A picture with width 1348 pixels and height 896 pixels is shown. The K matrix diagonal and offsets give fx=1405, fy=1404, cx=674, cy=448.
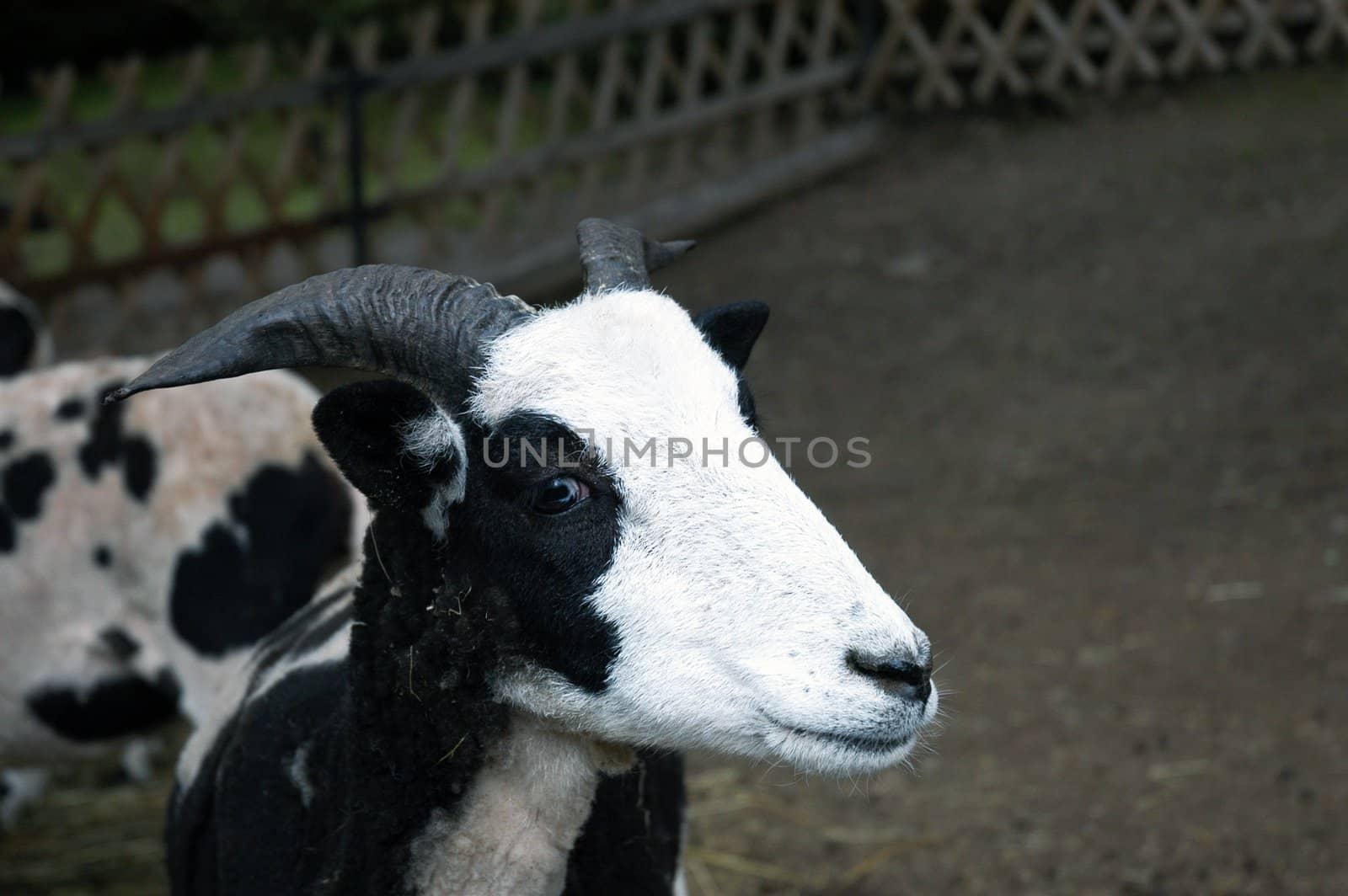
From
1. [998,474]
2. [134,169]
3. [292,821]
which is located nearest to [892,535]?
[998,474]

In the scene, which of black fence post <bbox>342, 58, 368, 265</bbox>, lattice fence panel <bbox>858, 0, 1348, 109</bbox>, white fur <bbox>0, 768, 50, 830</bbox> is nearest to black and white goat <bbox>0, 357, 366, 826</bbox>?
white fur <bbox>0, 768, 50, 830</bbox>

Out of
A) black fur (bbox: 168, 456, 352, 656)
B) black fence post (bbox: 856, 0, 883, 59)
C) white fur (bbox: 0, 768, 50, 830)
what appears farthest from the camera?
black fence post (bbox: 856, 0, 883, 59)

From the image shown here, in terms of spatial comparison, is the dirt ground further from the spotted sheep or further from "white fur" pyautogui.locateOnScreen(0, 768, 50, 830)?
the spotted sheep

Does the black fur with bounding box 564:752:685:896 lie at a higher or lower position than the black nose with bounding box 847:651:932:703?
lower

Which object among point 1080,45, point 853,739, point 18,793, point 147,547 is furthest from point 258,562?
point 1080,45

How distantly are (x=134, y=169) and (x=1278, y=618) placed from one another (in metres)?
10.7

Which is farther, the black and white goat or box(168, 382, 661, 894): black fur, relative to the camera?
the black and white goat

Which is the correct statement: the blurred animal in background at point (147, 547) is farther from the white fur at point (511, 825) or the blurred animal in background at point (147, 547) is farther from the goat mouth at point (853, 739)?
the goat mouth at point (853, 739)

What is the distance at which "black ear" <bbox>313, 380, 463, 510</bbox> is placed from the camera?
7.68 ft

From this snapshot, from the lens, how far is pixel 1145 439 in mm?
6762

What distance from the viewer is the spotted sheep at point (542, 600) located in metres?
2.20

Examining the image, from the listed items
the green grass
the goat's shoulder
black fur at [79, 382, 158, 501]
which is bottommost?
the green grass

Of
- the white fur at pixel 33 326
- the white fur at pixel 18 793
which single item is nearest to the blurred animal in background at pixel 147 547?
the white fur at pixel 33 326

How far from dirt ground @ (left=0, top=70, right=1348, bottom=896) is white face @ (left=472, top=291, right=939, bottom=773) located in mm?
1231
